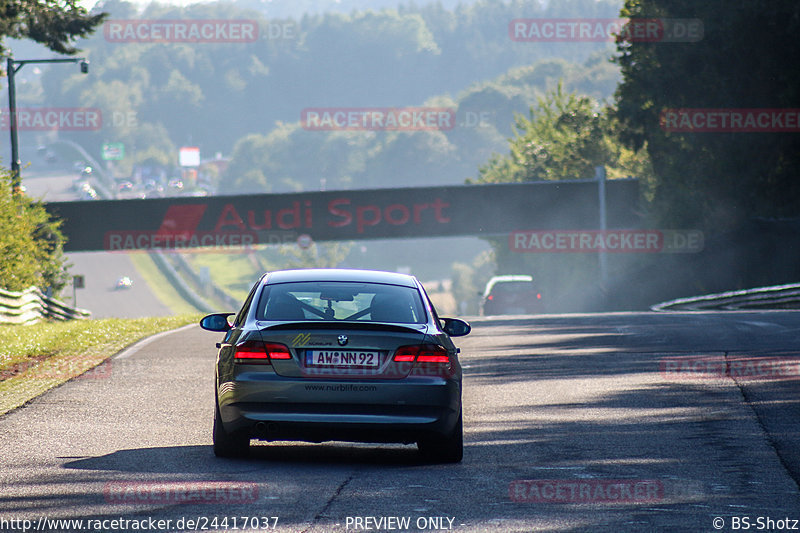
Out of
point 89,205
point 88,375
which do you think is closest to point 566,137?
point 89,205

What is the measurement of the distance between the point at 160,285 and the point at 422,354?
4359 inches

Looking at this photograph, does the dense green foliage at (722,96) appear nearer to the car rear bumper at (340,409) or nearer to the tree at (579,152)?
the tree at (579,152)

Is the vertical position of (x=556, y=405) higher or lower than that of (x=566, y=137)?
lower

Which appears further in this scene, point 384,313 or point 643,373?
point 643,373

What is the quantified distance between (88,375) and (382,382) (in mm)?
7260

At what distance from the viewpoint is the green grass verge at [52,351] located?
13078 millimetres

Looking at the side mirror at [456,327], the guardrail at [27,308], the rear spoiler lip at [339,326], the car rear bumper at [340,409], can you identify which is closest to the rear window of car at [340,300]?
the rear spoiler lip at [339,326]

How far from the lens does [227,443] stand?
850 cm

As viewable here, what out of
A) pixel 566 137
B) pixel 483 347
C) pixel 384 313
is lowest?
pixel 483 347

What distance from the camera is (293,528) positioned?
631cm

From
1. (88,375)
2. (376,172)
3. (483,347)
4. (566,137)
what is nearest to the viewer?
(88,375)

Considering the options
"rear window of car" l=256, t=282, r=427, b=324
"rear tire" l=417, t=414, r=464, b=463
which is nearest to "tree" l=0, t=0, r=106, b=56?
Result: "rear window of car" l=256, t=282, r=427, b=324

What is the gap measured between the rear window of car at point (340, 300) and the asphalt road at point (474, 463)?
1080mm

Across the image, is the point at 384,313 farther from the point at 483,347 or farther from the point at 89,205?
the point at 89,205
